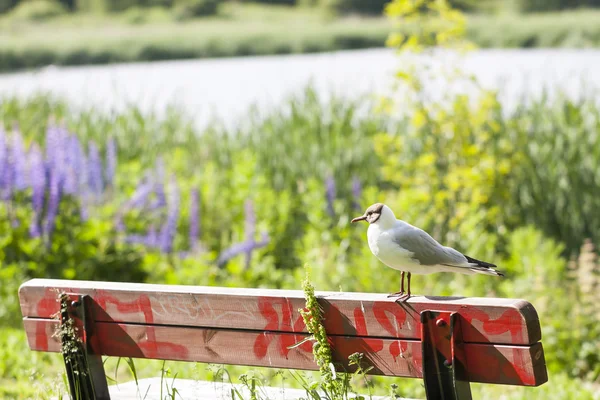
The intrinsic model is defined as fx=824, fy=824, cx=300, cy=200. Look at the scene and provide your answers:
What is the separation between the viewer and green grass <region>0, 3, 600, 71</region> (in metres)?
15.7

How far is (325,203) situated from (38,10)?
23786mm

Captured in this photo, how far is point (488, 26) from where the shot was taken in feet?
59.2

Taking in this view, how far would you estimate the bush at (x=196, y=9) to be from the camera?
84.9 feet

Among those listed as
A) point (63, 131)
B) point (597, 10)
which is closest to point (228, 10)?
point (597, 10)

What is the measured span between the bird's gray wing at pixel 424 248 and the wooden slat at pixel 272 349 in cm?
21

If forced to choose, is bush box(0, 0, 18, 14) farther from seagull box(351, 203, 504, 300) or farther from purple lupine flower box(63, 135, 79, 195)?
seagull box(351, 203, 504, 300)

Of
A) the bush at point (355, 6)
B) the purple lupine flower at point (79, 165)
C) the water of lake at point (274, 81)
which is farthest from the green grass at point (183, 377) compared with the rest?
the bush at point (355, 6)

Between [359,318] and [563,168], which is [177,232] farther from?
[359,318]

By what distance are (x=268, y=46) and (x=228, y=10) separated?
6.22 m

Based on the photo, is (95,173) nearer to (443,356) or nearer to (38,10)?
(443,356)

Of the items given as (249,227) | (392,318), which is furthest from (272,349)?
(249,227)

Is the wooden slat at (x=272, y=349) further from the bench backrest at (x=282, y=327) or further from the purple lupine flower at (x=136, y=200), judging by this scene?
the purple lupine flower at (x=136, y=200)

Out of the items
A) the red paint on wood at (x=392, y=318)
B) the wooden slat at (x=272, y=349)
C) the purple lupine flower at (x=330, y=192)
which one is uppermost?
the red paint on wood at (x=392, y=318)

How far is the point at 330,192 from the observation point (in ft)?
19.7
